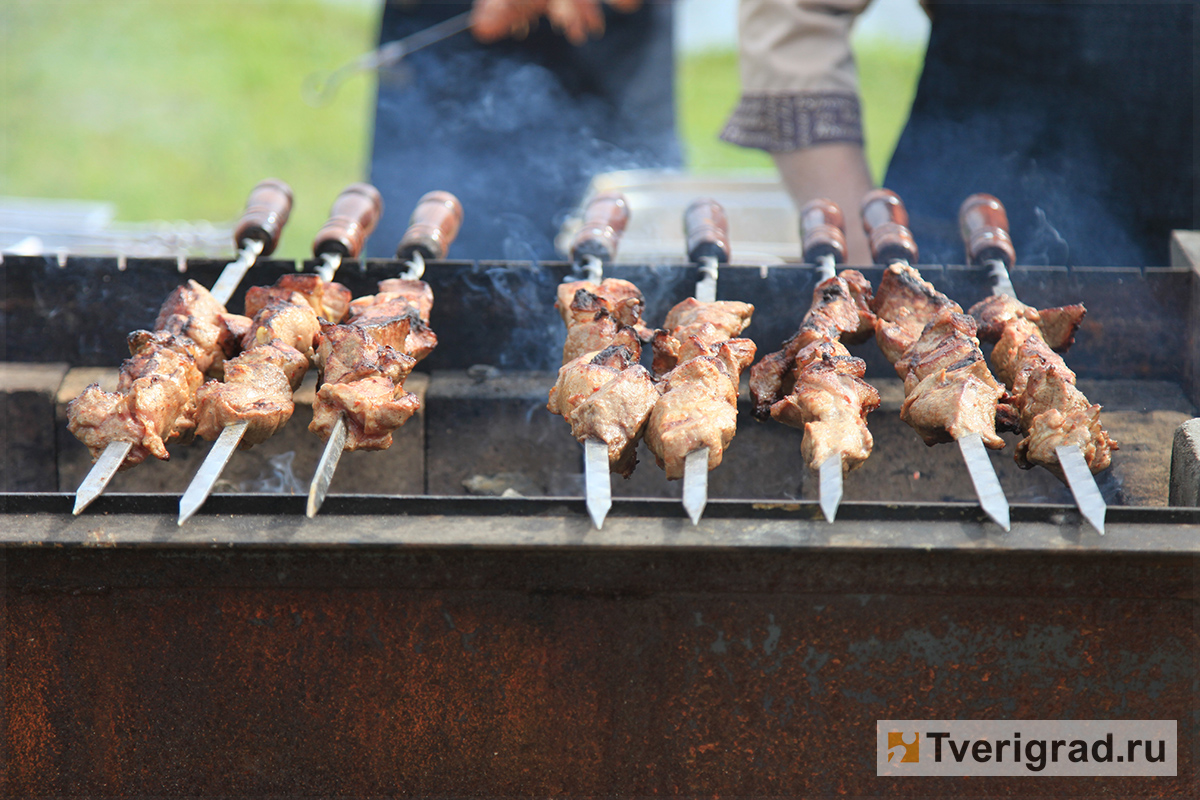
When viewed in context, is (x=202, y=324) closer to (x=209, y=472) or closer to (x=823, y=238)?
(x=209, y=472)

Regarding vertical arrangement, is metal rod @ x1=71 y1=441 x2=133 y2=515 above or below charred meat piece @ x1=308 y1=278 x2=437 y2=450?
below

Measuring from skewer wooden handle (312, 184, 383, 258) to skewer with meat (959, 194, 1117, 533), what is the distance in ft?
5.34

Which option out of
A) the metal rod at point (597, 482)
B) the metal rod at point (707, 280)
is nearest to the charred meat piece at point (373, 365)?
the metal rod at point (597, 482)

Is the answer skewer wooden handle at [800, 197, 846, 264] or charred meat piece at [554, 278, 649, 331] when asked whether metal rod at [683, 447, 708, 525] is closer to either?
charred meat piece at [554, 278, 649, 331]

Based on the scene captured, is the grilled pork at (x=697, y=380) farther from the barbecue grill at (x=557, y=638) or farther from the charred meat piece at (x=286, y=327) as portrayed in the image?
the charred meat piece at (x=286, y=327)

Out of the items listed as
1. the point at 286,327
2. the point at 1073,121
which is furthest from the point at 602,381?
the point at 1073,121

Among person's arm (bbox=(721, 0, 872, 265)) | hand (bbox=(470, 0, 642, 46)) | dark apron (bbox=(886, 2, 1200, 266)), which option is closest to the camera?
dark apron (bbox=(886, 2, 1200, 266))

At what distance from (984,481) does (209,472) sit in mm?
1309

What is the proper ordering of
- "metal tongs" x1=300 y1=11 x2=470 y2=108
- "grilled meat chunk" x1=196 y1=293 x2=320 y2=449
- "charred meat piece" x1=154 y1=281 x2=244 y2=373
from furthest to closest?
1. "metal tongs" x1=300 y1=11 x2=470 y2=108
2. "charred meat piece" x1=154 y1=281 x2=244 y2=373
3. "grilled meat chunk" x1=196 y1=293 x2=320 y2=449

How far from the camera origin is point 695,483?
59.4 inches

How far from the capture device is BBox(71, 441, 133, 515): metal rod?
1.46m

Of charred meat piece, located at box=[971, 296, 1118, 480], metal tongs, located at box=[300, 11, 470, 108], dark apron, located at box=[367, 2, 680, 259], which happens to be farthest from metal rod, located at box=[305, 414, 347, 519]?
metal tongs, located at box=[300, 11, 470, 108]

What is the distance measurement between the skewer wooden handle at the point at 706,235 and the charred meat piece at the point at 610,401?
67 centimetres

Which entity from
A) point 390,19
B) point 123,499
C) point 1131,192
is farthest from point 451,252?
point 123,499
